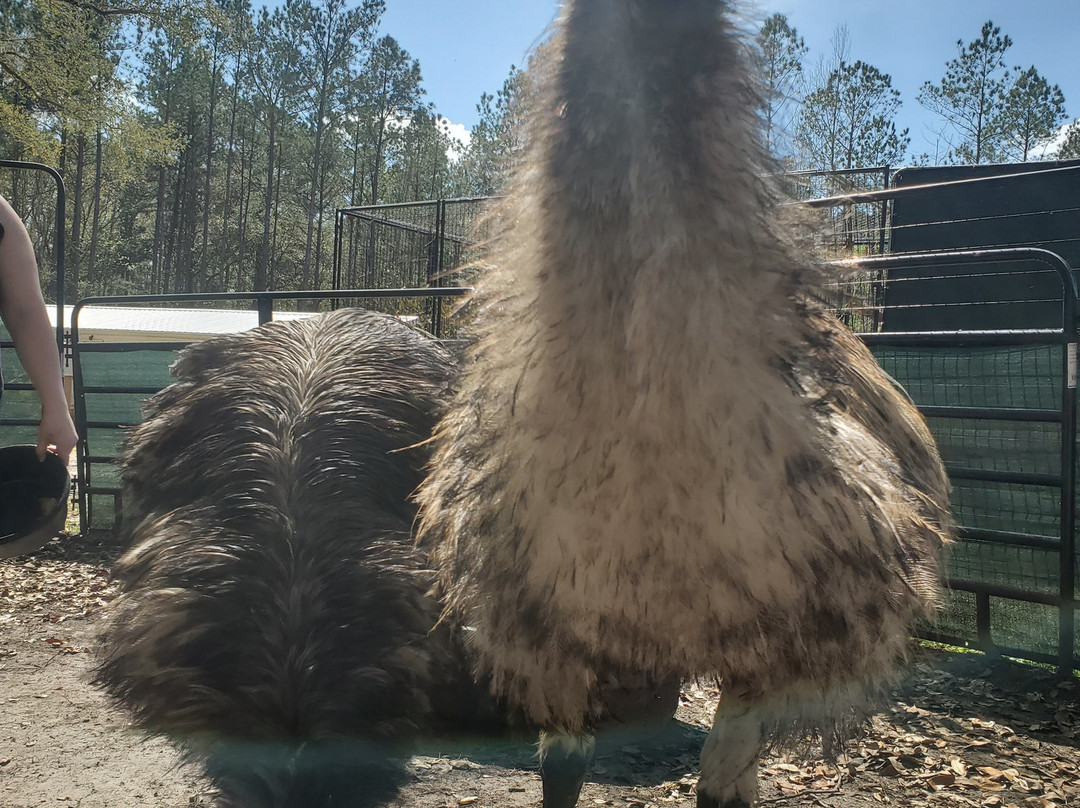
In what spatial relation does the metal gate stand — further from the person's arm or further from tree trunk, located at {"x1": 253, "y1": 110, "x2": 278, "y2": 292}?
tree trunk, located at {"x1": 253, "y1": 110, "x2": 278, "y2": 292}

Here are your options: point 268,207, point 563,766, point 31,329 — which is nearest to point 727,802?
point 563,766

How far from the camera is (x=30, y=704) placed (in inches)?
150

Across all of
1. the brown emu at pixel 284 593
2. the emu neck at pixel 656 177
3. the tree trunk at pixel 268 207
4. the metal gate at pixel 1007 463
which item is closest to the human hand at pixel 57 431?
the brown emu at pixel 284 593

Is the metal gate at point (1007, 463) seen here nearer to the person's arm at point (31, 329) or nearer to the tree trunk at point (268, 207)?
the person's arm at point (31, 329)

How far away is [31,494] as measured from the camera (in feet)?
8.46

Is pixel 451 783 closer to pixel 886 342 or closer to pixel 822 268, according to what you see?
pixel 822 268

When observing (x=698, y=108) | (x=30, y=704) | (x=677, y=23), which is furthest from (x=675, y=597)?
(x=30, y=704)

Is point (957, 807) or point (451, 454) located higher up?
point (451, 454)

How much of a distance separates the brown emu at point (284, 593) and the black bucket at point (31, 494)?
26 cm

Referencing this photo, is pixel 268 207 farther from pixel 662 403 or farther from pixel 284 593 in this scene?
pixel 662 403

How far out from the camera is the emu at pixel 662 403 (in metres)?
1.47

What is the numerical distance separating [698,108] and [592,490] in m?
0.65

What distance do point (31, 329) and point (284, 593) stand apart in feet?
4.24

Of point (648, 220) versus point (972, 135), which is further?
point (972, 135)
